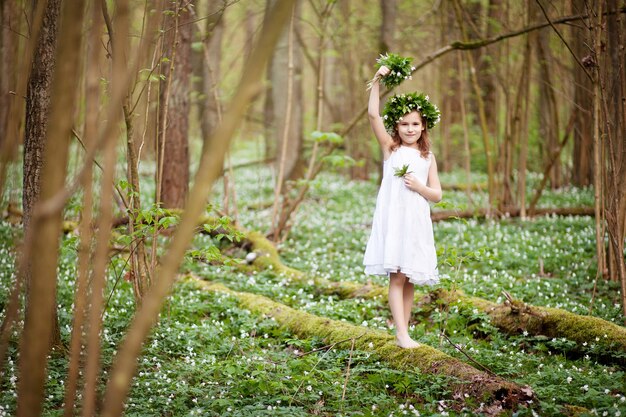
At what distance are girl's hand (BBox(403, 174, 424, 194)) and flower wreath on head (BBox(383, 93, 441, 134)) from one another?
519mm

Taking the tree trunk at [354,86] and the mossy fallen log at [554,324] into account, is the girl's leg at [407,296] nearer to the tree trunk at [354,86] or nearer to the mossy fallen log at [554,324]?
the mossy fallen log at [554,324]

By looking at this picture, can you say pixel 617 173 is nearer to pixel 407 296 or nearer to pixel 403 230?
pixel 403 230

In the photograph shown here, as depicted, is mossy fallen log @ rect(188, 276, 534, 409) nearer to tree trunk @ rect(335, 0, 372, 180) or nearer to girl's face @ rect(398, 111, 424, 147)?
girl's face @ rect(398, 111, 424, 147)

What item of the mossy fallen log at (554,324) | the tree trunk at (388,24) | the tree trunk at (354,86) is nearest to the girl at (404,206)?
the mossy fallen log at (554,324)

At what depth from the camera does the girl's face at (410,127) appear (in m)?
4.74

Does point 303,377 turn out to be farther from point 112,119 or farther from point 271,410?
point 112,119

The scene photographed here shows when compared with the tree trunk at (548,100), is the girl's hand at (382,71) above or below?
below

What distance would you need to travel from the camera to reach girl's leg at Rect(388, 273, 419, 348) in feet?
14.9

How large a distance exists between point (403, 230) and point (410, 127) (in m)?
0.88

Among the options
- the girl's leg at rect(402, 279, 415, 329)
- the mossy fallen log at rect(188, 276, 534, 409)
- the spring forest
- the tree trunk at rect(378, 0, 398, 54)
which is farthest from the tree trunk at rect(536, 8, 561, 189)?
the mossy fallen log at rect(188, 276, 534, 409)

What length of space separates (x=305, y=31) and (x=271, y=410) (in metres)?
24.1

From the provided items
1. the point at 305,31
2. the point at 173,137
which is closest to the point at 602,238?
the point at 173,137

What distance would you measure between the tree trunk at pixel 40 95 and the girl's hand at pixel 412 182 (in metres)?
2.75

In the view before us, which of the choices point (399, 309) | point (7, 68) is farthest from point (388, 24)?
point (7, 68)
